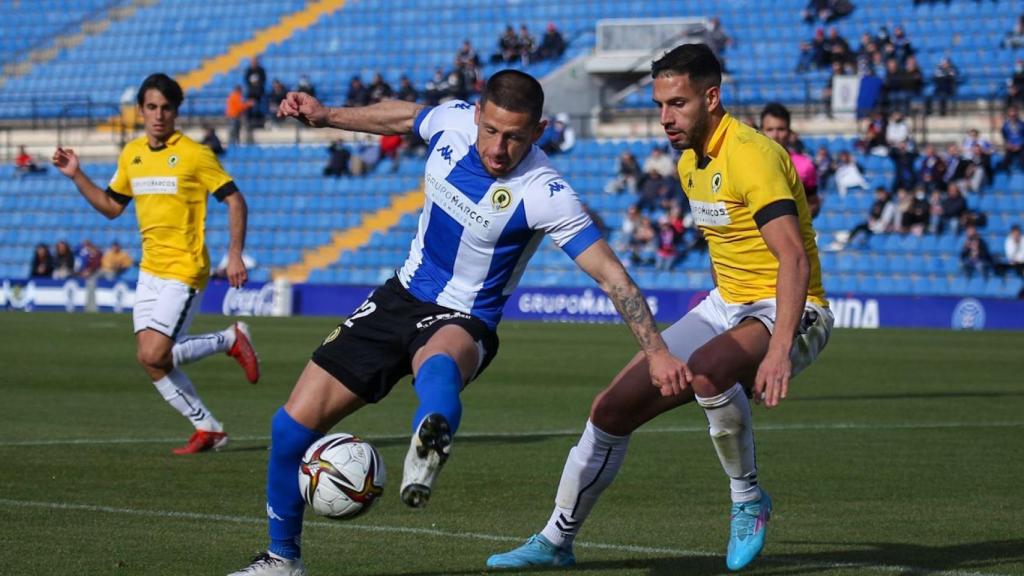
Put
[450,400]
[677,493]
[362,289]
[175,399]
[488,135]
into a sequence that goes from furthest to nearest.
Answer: [362,289] < [175,399] < [677,493] < [488,135] < [450,400]

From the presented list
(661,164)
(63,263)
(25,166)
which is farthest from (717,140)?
(25,166)

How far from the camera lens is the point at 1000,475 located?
1052cm

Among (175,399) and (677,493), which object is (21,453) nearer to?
(175,399)

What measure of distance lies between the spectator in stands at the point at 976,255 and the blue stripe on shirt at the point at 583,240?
2469cm

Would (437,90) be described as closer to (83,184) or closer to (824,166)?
(824,166)

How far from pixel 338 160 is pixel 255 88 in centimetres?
310

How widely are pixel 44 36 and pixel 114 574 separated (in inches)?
1750

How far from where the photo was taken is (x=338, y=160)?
3847 centimetres

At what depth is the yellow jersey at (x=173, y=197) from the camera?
11.9 meters

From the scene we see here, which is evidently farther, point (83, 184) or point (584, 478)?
point (83, 184)

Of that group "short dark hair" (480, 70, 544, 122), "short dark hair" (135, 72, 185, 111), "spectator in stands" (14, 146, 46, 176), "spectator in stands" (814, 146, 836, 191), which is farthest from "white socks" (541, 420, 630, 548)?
"spectator in stands" (14, 146, 46, 176)

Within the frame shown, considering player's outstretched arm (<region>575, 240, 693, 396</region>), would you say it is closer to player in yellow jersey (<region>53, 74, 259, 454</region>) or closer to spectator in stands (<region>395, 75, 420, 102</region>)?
player in yellow jersey (<region>53, 74, 259, 454</region>)

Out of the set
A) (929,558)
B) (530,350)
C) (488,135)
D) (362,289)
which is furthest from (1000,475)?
(362,289)

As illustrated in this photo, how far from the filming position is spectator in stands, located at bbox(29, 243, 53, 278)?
36.8 m
